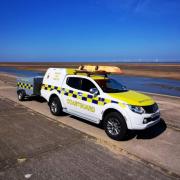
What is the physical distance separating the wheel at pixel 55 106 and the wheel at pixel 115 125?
100 inches

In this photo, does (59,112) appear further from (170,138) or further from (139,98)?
(170,138)

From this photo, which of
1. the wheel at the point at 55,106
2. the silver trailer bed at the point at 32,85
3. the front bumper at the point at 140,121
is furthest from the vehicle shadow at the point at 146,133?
the silver trailer bed at the point at 32,85

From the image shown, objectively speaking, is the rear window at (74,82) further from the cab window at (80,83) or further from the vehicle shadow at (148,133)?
the vehicle shadow at (148,133)

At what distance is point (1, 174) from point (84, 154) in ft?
6.16

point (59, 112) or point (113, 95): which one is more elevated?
point (113, 95)

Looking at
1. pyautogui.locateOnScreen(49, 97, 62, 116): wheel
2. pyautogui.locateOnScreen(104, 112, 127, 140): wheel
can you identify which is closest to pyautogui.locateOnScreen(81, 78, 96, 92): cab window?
pyautogui.locateOnScreen(104, 112, 127, 140): wheel

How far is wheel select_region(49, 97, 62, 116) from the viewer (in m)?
8.66

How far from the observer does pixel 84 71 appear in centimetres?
827

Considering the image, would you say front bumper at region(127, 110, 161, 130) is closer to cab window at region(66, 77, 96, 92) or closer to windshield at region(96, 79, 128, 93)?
windshield at region(96, 79, 128, 93)

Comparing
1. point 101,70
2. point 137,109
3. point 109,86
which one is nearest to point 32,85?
point 101,70

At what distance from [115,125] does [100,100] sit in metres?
0.93

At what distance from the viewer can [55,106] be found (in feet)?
28.8

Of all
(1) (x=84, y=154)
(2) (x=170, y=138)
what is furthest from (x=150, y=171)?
(2) (x=170, y=138)

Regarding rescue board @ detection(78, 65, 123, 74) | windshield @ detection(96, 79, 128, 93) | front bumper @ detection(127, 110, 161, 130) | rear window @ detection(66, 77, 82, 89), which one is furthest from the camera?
rear window @ detection(66, 77, 82, 89)
